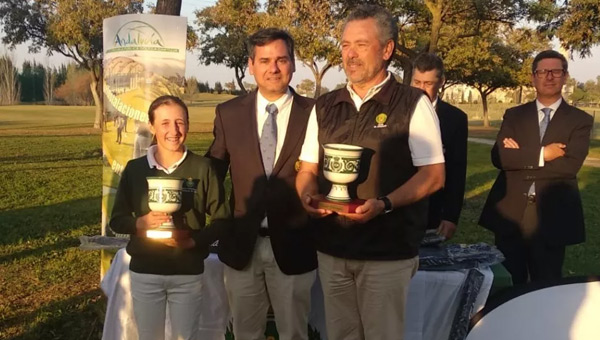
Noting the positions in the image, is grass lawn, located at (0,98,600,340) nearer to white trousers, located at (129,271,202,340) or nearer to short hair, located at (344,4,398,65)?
white trousers, located at (129,271,202,340)

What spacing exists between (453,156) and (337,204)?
168 centimetres

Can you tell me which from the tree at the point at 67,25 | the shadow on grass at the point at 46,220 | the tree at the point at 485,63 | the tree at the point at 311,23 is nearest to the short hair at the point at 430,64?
the shadow on grass at the point at 46,220

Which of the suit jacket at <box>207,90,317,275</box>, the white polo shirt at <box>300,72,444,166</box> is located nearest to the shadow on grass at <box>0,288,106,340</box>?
the suit jacket at <box>207,90,317,275</box>

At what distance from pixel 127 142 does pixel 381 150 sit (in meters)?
2.51

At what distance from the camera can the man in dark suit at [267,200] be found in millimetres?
3129

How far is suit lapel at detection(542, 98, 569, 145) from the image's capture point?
374cm

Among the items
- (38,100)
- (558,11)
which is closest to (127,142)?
(558,11)

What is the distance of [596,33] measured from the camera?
1362 cm

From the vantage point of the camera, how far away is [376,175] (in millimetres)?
2629

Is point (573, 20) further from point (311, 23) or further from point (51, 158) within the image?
point (51, 158)

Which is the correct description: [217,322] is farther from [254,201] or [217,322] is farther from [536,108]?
[536,108]

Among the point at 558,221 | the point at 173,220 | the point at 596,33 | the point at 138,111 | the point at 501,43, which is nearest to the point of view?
the point at 173,220

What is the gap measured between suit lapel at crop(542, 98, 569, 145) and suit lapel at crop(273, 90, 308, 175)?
1685mm

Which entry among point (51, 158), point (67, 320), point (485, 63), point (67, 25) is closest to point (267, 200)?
point (67, 320)
